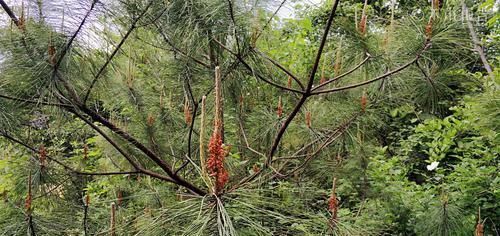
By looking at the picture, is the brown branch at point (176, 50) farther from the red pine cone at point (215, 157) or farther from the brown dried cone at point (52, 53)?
the red pine cone at point (215, 157)

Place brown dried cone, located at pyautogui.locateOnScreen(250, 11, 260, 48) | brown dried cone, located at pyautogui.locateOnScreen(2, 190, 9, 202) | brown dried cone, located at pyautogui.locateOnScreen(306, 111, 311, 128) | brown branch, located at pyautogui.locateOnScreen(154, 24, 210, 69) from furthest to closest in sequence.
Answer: brown dried cone, located at pyautogui.locateOnScreen(306, 111, 311, 128) < brown dried cone, located at pyautogui.locateOnScreen(2, 190, 9, 202) < brown branch, located at pyautogui.locateOnScreen(154, 24, 210, 69) < brown dried cone, located at pyautogui.locateOnScreen(250, 11, 260, 48)

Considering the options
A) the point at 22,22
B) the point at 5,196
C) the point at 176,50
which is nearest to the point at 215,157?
the point at 22,22

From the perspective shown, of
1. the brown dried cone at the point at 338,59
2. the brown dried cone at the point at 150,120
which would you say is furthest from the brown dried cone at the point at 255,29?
the brown dried cone at the point at 150,120

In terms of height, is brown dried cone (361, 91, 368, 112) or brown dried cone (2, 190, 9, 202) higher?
brown dried cone (361, 91, 368, 112)

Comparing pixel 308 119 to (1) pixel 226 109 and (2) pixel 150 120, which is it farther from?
(2) pixel 150 120

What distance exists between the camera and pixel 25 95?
1.33 meters

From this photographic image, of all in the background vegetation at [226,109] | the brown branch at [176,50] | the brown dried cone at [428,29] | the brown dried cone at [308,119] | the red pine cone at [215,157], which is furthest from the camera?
the brown dried cone at [308,119]

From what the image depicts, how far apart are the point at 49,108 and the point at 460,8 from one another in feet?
4.60

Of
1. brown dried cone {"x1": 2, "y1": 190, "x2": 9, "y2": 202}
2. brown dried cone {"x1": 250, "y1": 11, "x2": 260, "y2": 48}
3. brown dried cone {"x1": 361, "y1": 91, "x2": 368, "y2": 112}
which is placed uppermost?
brown dried cone {"x1": 250, "y1": 11, "x2": 260, "y2": 48}

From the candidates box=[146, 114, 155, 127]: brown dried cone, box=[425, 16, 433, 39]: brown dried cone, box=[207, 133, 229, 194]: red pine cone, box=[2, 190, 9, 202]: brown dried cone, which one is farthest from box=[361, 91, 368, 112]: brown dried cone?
box=[2, 190, 9, 202]: brown dried cone

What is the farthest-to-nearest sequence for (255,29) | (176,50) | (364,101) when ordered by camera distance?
(364,101), (176,50), (255,29)

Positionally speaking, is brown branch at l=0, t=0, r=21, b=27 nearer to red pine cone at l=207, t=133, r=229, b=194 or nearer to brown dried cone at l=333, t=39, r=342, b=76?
red pine cone at l=207, t=133, r=229, b=194

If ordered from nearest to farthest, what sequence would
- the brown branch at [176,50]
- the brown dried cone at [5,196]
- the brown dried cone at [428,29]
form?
1. the brown dried cone at [428,29]
2. the brown branch at [176,50]
3. the brown dried cone at [5,196]

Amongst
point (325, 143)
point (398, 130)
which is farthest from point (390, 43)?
point (398, 130)
